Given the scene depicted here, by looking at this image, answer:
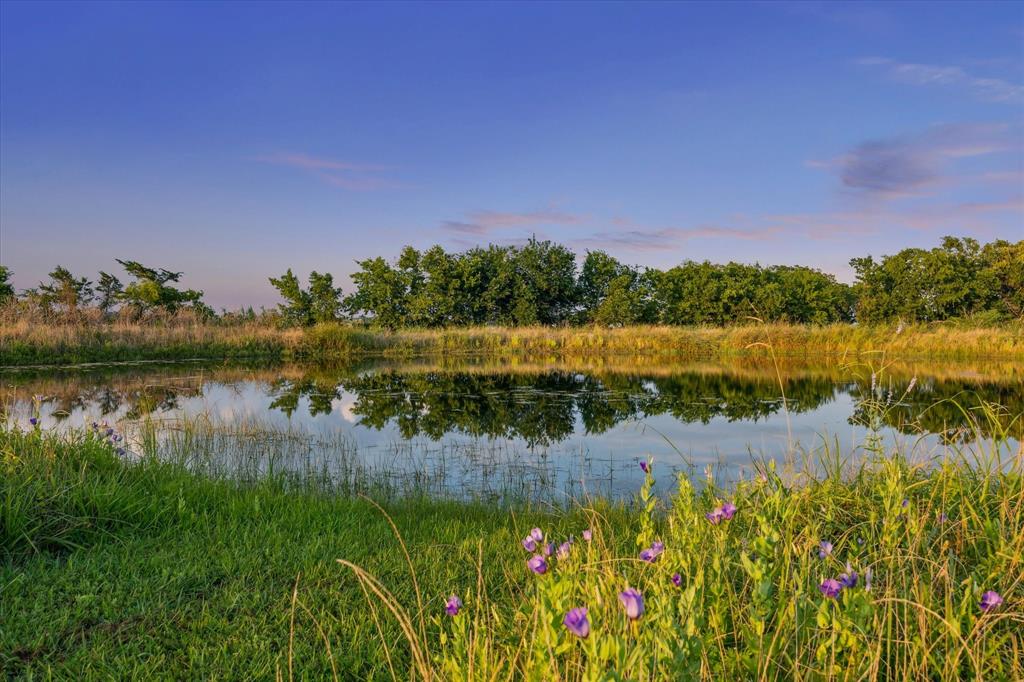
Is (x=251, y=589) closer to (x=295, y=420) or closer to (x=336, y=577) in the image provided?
(x=336, y=577)

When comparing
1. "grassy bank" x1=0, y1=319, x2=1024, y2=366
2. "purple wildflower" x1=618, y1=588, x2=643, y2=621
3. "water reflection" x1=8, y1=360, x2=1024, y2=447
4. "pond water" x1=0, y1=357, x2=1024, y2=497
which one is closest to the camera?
"purple wildflower" x1=618, y1=588, x2=643, y2=621

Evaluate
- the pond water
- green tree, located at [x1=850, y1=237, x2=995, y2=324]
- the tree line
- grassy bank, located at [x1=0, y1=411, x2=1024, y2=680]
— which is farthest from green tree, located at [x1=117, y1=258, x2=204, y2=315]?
green tree, located at [x1=850, y1=237, x2=995, y2=324]

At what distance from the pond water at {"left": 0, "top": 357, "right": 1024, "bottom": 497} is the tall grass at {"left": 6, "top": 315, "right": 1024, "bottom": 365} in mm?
2872

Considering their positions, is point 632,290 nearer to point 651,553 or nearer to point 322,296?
point 322,296

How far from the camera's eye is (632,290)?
3991 cm

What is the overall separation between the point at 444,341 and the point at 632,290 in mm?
17305

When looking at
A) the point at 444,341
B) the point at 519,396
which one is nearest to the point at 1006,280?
the point at 444,341

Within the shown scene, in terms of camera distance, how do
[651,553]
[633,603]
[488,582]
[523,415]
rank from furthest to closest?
[523,415], [488,582], [651,553], [633,603]

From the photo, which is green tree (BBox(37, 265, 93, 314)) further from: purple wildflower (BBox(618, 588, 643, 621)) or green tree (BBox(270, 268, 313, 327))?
purple wildflower (BBox(618, 588, 643, 621))

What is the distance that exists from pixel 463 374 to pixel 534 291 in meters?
22.1

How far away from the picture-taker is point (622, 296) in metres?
38.3

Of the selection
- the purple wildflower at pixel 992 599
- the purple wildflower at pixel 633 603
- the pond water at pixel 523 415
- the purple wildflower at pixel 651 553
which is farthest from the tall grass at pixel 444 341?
the purple wildflower at pixel 633 603

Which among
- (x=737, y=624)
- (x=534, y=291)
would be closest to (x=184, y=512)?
(x=737, y=624)

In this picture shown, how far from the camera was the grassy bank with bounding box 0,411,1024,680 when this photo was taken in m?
1.70
